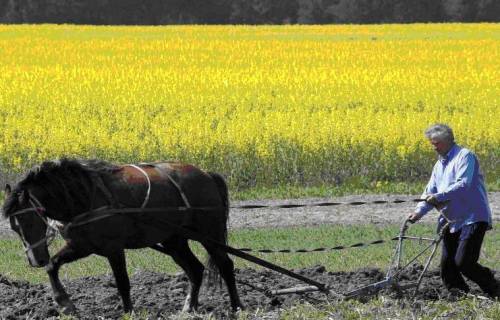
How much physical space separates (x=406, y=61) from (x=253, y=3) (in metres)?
33.4

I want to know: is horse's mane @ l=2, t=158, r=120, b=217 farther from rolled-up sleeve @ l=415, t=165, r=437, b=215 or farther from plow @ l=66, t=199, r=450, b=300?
rolled-up sleeve @ l=415, t=165, r=437, b=215

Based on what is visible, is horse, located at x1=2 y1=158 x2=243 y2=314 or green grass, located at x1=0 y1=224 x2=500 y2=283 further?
green grass, located at x1=0 y1=224 x2=500 y2=283

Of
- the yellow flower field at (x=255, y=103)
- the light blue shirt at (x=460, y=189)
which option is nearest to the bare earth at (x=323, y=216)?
the yellow flower field at (x=255, y=103)

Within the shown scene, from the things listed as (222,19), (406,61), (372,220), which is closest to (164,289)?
(372,220)

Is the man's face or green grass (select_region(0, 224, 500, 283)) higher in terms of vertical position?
the man's face

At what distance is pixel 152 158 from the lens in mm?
22688

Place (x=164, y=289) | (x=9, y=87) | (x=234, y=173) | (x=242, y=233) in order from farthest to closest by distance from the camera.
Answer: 1. (x=9, y=87)
2. (x=234, y=173)
3. (x=242, y=233)
4. (x=164, y=289)

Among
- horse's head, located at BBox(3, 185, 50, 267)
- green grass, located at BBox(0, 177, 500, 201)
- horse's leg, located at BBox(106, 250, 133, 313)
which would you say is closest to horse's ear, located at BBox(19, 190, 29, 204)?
horse's head, located at BBox(3, 185, 50, 267)

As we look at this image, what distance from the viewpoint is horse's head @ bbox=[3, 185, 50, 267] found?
1062 cm

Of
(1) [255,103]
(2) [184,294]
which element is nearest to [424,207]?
(2) [184,294]

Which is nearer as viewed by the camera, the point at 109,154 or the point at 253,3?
the point at 109,154

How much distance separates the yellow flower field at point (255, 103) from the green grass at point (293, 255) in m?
5.15

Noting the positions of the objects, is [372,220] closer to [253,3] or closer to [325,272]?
[325,272]

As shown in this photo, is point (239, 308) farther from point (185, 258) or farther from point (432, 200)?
point (432, 200)
